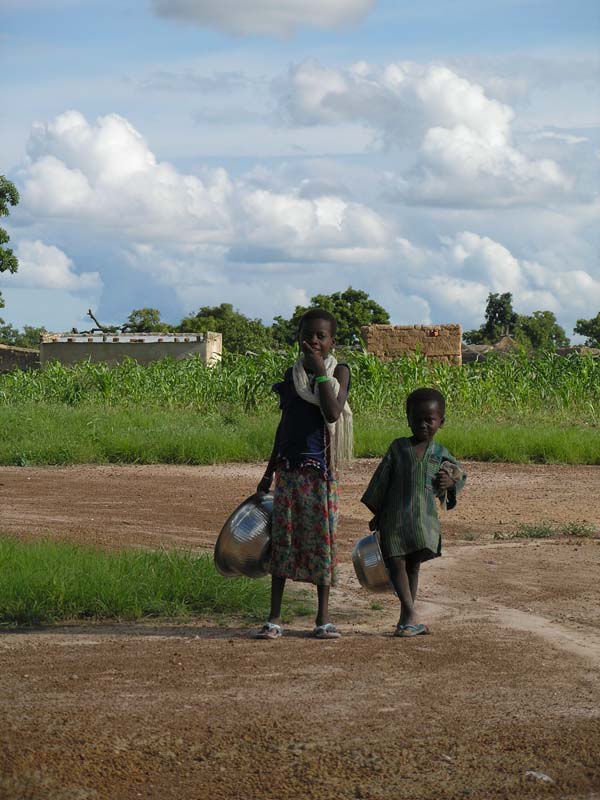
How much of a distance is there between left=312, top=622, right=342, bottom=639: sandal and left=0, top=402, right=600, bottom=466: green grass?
9269 mm

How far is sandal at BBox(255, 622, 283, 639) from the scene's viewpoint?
20.0 feet

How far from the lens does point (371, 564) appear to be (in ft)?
20.6

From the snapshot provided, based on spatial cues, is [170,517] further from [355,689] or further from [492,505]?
[355,689]

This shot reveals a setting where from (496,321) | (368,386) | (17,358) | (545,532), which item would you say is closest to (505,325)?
(496,321)

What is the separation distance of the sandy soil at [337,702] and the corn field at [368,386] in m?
13.1

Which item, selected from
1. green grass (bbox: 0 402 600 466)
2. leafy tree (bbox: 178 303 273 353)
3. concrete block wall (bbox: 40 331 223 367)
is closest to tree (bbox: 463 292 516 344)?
leafy tree (bbox: 178 303 273 353)

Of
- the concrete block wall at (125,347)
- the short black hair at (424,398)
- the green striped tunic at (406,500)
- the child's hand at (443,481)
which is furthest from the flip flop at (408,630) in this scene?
the concrete block wall at (125,347)

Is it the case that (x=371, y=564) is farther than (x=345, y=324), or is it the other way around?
(x=345, y=324)

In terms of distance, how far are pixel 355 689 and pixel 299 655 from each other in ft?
2.26

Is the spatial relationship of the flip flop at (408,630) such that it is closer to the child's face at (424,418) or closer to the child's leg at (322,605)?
the child's leg at (322,605)

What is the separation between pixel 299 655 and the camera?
5730 mm

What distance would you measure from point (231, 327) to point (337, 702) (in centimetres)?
4109

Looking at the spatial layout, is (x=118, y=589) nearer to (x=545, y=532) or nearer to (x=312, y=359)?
(x=312, y=359)

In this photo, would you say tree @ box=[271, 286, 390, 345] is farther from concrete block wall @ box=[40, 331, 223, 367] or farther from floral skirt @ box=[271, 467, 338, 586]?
floral skirt @ box=[271, 467, 338, 586]
